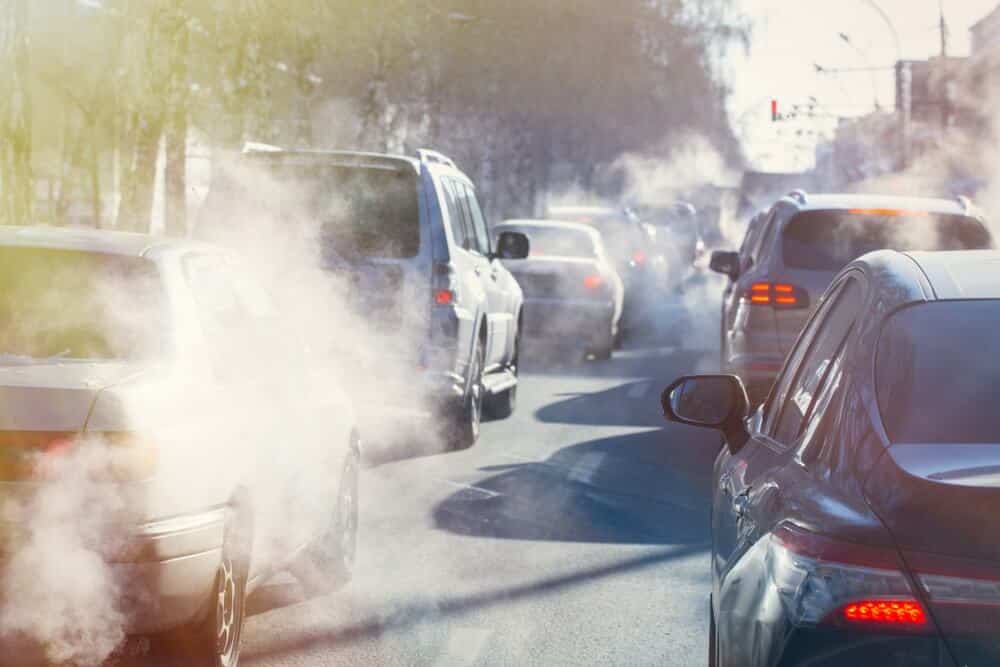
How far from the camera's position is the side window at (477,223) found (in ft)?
47.0

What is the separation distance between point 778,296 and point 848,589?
9.11 metres

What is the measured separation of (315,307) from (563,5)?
51041 mm

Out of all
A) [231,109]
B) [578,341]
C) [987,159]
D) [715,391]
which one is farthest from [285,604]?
[987,159]

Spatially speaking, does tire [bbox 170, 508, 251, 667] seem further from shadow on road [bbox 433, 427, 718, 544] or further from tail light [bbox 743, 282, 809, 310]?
tail light [bbox 743, 282, 809, 310]

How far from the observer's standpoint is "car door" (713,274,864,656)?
377 cm

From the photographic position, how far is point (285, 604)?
750cm

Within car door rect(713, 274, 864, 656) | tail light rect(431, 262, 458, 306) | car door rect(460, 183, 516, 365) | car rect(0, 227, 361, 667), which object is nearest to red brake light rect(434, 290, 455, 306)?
tail light rect(431, 262, 458, 306)

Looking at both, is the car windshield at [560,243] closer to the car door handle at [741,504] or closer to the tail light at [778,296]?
the tail light at [778,296]

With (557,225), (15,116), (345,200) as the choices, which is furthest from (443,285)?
(557,225)

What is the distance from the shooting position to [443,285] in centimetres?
1196

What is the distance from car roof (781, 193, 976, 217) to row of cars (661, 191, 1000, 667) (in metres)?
6.64

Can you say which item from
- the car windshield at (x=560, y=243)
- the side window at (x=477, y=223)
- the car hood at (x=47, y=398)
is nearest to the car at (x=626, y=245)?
the car windshield at (x=560, y=243)

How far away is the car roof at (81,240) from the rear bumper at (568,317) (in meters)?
15.0

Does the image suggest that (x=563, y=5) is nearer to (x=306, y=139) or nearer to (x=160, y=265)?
(x=306, y=139)
